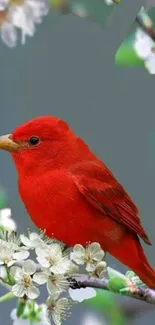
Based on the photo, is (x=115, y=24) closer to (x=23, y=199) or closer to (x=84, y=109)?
(x=84, y=109)

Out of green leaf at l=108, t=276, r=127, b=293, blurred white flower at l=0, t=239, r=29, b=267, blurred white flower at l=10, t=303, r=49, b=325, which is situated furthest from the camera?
green leaf at l=108, t=276, r=127, b=293

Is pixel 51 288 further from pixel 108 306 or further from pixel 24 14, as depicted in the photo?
pixel 24 14

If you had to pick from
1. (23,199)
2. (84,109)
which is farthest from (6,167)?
(84,109)

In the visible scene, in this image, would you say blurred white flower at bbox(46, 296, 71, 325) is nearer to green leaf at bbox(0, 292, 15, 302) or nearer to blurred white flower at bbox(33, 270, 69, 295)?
blurred white flower at bbox(33, 270, 69, 295)

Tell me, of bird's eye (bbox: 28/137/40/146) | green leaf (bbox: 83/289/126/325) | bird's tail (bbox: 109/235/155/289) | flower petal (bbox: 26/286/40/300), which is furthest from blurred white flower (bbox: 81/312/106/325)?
bird's eye (bbox: 28/137/40/146)

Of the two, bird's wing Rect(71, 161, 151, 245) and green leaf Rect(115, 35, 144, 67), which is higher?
green leaf Rect(115, 35, 144, 67)

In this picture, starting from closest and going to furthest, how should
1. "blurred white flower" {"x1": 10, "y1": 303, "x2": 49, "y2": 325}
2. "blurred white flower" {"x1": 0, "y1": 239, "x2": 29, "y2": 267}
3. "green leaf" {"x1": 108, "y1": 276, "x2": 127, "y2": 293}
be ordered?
"blurred white flower" {"x1": 0, "y1": 239, "x2": 29, "y2": 267} < "blurred white flower" {"x1": 10, "y1": 303, "x2": 49, "y2": 325} < "green leaf" {"x1": 108, "y1": 276, "x2": 127, "y2": 293}

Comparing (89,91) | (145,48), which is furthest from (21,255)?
(145,48)
